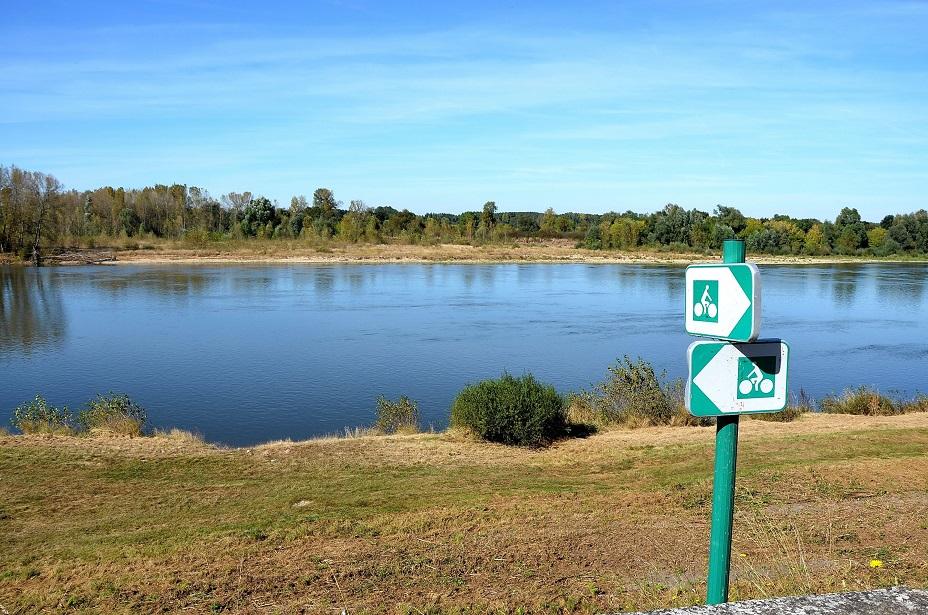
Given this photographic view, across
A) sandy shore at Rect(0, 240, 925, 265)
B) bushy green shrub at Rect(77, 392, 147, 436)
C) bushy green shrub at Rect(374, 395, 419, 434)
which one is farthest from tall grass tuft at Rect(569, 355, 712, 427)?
sandy shore at Rect(0, 240, 925, 265)

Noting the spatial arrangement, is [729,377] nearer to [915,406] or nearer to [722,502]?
[722,502]

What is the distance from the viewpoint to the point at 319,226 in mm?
101438

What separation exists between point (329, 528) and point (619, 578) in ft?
8.80

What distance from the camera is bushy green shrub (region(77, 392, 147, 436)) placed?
510 inches

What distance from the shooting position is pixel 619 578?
5.11 m

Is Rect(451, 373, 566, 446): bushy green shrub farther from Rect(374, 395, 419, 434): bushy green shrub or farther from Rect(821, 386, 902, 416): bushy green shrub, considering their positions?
Rect(821, 386, 902, 416): bushy green shrub

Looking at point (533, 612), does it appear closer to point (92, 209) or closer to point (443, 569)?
point (443, 569)

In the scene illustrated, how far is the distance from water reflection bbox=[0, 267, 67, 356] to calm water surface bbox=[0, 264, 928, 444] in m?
0.11

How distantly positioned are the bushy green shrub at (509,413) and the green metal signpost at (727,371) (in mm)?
8968

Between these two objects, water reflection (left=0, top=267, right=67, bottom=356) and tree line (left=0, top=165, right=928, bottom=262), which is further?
tree line (left=0, top=165, right=928, bottom=262)

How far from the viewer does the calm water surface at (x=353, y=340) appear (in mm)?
18031

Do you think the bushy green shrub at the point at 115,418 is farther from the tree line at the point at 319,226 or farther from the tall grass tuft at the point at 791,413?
the tree line at the point at 319,226

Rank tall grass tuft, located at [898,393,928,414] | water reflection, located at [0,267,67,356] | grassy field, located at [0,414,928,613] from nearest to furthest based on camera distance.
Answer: grassy field, located at [0,414,928,613] < tall grass tuft, located at [898,393,928,414] < water reflection, located at [0,267,67,356]

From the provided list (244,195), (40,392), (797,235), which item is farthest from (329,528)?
(244,195)
